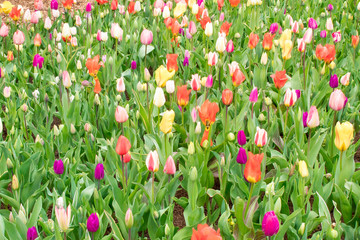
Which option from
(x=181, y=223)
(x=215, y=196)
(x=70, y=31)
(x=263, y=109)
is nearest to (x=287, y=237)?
(x=215, y=196)

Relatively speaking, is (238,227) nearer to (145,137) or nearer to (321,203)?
(321,203)

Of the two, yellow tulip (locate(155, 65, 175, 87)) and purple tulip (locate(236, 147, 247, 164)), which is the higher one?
yellow tulip (locate(155, 65, 175, 87))

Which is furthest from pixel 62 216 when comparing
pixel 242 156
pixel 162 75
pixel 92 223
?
pixel 162 75

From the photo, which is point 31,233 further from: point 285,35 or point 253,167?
point 285,35

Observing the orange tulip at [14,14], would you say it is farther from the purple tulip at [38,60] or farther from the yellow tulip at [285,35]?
the yellow tulip at [285,35]

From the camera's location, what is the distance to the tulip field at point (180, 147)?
2.19m

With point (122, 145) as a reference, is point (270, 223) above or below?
below

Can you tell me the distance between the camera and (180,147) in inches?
117

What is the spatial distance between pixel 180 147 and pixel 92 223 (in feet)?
Result: 3.59

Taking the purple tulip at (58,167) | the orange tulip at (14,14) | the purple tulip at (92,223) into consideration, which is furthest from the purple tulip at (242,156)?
the orange tulip at (14,14)

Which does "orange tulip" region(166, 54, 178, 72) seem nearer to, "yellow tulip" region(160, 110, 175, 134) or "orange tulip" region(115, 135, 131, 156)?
"yellow tulip" region(160, 110, 175, 134)

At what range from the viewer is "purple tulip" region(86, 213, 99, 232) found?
1961 millimetres

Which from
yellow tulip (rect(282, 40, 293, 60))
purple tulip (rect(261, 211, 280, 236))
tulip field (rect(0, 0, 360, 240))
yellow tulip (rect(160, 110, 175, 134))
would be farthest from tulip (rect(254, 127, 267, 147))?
yellow tulip (rect(282, 40, 293, 60))

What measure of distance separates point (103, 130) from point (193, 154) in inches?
30.3
